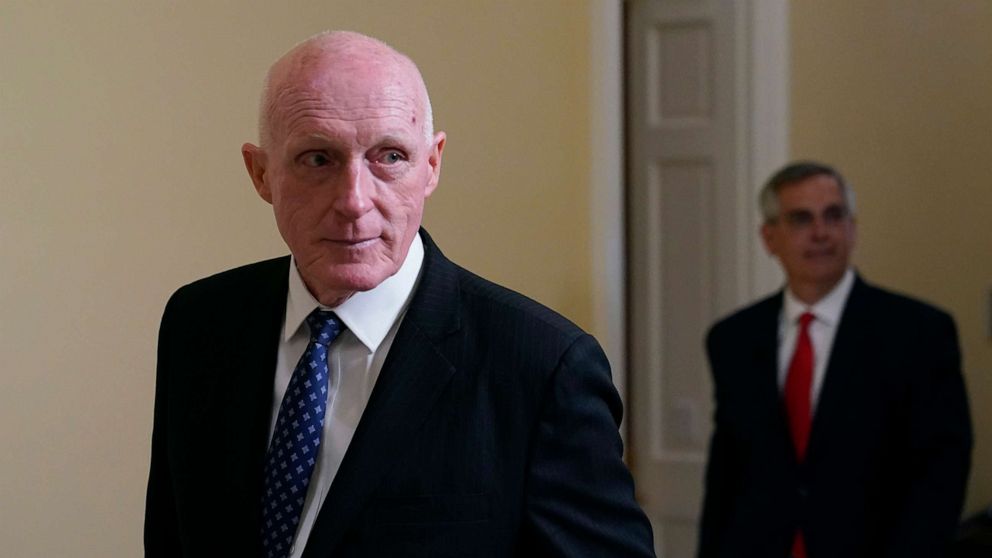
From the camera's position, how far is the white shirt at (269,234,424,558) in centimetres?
156

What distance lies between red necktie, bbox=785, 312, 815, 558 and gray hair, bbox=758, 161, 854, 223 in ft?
1.25

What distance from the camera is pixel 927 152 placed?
18.1 feet

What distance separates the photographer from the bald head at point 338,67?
146 centimetres

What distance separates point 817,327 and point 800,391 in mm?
Result: 183

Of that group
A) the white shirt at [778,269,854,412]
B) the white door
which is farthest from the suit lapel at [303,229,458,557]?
the white door

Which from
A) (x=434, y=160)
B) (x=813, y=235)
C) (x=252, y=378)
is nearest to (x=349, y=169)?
(x=434, y=160)

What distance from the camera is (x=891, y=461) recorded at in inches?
145

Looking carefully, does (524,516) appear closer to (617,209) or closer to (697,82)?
(617,209)

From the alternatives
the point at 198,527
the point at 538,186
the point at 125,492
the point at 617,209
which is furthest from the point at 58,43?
the point at 617,209

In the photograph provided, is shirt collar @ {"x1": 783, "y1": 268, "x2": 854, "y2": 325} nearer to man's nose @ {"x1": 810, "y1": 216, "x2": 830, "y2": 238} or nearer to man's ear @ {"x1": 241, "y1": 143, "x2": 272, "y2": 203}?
man's nose @ {"x1": 810, "y1": 216, "x2": 830, "y2": 238}

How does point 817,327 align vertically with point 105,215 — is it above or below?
below

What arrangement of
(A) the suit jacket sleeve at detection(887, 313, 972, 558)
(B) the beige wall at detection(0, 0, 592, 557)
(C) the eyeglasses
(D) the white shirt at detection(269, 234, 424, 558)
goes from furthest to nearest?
(C) the eyeglasses, (A) the suit jacket sleeve at detection(887, 313, 972, 558), (B) the beige wall at detection(0, 0, 592, 557), (D) the white shirt at detection(269, 234, 424, 558)

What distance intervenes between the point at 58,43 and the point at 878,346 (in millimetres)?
2255

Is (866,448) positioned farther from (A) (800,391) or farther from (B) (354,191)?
(B) (354,191)
